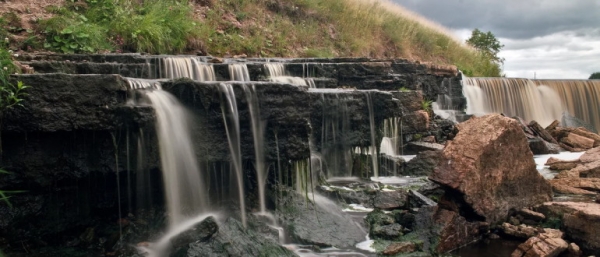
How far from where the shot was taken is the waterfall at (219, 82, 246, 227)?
6246 millimetres

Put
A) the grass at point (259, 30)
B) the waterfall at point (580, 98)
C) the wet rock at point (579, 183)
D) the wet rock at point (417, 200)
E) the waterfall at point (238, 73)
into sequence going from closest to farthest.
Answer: the wet rock at point (417, 200), the wet rock at point (579, 183), the waterfall at point (238, 73), the grass at point (259, 30), the waterfall at point (580, 98)

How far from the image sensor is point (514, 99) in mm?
19203

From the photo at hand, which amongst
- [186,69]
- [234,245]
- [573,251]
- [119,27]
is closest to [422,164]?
[573,251]

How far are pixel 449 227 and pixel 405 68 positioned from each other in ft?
26.1

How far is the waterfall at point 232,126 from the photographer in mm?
6246

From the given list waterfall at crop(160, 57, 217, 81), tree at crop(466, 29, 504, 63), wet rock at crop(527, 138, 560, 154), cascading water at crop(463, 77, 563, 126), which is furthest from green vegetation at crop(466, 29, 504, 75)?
waterfall at crop(160, 57, 217, 81)

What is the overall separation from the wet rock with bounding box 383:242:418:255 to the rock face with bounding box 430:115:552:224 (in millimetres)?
1011

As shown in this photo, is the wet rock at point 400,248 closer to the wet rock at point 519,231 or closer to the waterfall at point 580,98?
the wet rock at point 519,231

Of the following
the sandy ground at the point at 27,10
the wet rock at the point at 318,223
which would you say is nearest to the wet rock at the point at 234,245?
the wet rock at the point at 318,223

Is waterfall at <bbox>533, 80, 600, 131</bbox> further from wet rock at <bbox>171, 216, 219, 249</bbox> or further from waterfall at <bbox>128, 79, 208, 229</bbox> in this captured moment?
wet rock at <bbox>171, 216, 219, 249</bbox>

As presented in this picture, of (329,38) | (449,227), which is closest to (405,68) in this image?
(329,38)

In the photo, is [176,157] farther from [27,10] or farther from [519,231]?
[27,10]

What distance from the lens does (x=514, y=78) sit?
19891 mm

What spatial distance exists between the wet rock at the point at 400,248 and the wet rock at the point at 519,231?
1316mm
